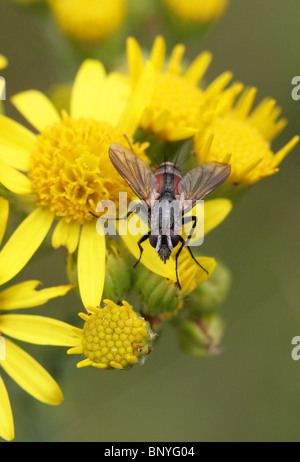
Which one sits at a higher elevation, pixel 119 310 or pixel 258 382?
pixel 258 382

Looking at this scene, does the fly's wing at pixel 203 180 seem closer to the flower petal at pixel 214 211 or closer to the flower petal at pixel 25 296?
the flower petal at pixel 214 211

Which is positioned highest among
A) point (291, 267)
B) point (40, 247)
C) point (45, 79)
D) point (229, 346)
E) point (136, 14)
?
point (45, 79)

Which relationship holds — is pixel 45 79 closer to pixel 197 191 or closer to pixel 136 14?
pixel 136 14

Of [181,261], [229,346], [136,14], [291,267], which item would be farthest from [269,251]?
[181,261]

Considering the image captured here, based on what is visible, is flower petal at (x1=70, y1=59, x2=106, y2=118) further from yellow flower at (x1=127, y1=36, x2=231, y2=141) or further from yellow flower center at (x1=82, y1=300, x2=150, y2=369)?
yellow flower center at (x1=82, y1=300, x2=150, y2=369)

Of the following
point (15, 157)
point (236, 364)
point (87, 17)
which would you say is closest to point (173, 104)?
point (15, 157)

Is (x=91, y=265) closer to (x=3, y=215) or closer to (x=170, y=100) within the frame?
(x=3, y=215)

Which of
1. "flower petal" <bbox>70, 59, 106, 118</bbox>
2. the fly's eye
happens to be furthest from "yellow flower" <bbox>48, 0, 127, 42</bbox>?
the fly's eye
